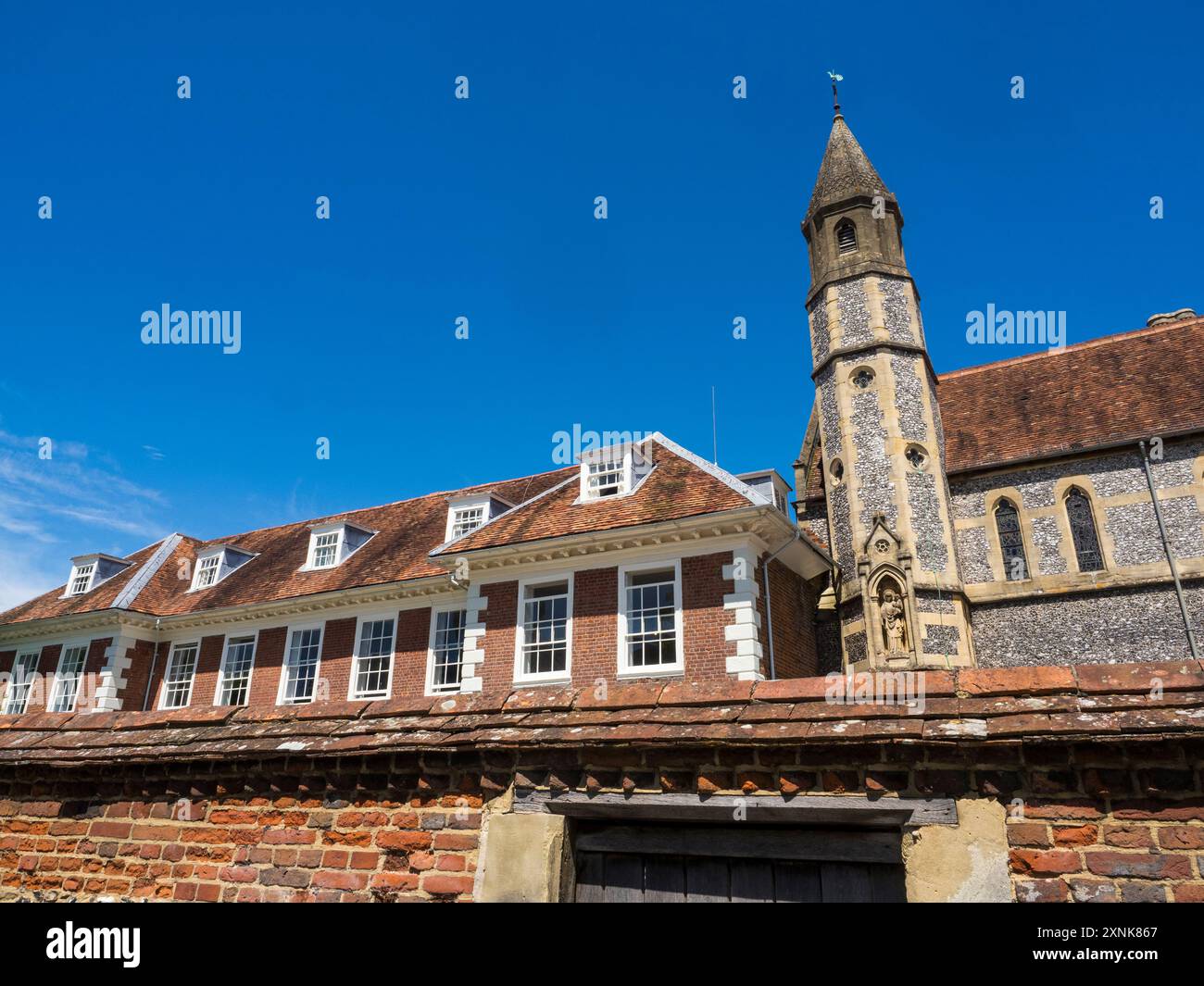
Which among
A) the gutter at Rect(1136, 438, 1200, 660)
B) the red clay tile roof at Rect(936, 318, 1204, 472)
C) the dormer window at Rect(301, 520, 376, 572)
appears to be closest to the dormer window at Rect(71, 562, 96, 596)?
the dormer window at Rect(301, 520, 376, 572)

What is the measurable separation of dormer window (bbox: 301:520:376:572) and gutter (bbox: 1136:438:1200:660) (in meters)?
21.7

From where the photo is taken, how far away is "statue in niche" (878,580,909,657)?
18.3 meters

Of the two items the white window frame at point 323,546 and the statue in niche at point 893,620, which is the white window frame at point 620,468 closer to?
the statue in niche at point 893,620

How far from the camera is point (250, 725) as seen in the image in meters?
5.09

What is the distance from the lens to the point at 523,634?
54.0 feet

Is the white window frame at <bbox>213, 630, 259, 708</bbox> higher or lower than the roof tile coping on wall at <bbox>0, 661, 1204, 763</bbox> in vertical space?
higher

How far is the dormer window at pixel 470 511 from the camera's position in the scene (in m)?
20.3

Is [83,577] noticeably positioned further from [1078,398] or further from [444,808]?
[1078,398]

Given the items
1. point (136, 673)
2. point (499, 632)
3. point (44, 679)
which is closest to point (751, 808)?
point (499, 632)

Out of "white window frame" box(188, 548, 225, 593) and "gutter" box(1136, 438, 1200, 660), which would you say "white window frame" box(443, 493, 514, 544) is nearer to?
"white window frame" box(188, 548, 225, 593)

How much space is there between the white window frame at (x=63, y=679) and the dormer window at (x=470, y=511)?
504 inches

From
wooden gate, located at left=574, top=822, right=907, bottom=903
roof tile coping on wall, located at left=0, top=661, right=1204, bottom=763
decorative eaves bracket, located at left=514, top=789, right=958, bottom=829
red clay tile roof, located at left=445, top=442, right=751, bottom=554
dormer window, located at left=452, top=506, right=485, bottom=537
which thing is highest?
dormer window, located at left=452, top=506, right=485, bottom=537
